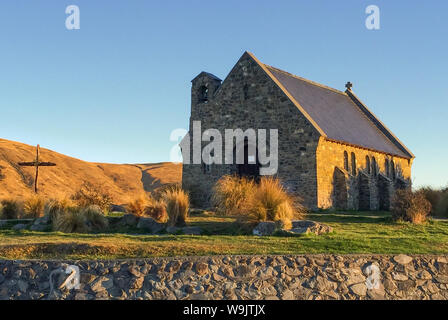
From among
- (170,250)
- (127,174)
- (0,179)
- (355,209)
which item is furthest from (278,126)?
(127,174)

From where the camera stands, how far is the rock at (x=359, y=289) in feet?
33.7

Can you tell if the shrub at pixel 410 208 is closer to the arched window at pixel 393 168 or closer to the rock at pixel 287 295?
the rock at pixel 287 295

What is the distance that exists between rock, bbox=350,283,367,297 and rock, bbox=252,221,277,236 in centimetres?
425

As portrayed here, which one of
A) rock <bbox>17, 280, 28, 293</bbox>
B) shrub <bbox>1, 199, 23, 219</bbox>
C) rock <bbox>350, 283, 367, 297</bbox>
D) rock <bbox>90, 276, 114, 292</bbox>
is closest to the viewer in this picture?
rock <bbox>90, 276, 114, 292</bbox>

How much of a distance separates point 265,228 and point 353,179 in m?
15.1

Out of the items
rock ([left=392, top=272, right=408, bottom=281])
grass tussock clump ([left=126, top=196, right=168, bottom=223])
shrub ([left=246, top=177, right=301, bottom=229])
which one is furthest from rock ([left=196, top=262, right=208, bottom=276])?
grass tussock clump ([left=126, top=196, right=168, bottom=223])

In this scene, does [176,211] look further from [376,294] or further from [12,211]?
[12,211]

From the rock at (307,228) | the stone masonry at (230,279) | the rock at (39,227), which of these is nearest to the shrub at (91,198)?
the rock at (39,227)

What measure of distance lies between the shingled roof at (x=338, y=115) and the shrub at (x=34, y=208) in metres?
14.7

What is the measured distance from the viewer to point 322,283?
1017 cm

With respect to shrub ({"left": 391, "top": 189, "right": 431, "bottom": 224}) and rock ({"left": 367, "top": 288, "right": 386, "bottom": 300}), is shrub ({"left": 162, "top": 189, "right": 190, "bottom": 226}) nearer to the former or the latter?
rock ({"left": 367, "top": 288, "right": 386, "bottom": 300})

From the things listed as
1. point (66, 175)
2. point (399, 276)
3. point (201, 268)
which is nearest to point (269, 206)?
point (399, 276)

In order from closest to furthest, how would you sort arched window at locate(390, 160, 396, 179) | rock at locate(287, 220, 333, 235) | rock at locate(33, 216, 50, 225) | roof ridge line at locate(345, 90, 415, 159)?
rock at locate(287, 220, 333, 235) → rock at locate(33, 216, 50, 225) → arched window at locate(390, 160, 396, 179) → roof ridge line at locate(345, 90, 415, 159)

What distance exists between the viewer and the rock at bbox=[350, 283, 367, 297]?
1027 centimetres
